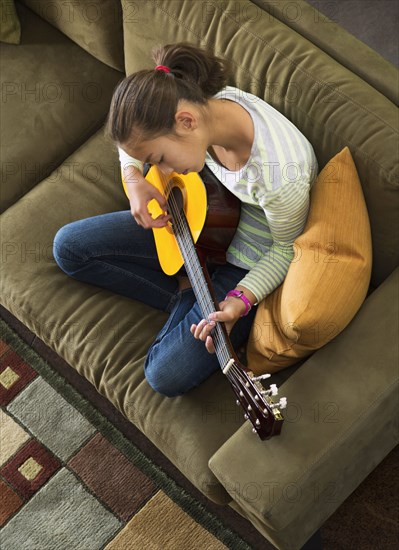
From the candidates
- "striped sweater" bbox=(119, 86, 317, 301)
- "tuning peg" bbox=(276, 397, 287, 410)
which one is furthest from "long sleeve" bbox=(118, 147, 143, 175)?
"tuning peg" bbox=(276, 397, 287, 410)

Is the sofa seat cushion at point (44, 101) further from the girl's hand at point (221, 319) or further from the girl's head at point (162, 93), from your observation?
the girl's hand at point (221, 319)

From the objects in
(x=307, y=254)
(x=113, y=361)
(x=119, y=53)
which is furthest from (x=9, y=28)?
(x=307, y=254)

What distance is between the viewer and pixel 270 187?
140cm

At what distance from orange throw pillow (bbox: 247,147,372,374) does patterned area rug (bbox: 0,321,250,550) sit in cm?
60

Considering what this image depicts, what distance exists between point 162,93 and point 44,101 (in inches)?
30.4

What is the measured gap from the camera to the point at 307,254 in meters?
1.41

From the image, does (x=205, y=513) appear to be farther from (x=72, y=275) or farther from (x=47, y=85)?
(x=47, y=85)

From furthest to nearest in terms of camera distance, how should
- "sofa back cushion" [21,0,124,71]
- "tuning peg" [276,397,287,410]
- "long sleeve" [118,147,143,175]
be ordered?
1. "sofa back cushion" [21,0,124,71]
2. "long sleeve" [118,147,143,175]
3. "tuning peg" [276,397,287,410]

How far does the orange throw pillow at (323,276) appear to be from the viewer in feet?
4.45

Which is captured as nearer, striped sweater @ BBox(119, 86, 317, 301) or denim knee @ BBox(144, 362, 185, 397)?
striped sweater @ BBox(119, 86, 317, 301)

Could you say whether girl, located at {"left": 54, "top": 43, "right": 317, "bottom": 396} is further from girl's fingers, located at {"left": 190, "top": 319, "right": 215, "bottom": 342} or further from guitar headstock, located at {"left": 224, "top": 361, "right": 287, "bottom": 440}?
guitar headstock, located at {"left": 224, "top": 361, "right": 287, "bottom": 440}

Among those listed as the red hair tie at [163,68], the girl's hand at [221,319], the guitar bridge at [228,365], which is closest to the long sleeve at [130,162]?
the red hair tie at [163,68]

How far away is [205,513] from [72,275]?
2.28 ft

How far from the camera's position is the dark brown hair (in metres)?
1.35
